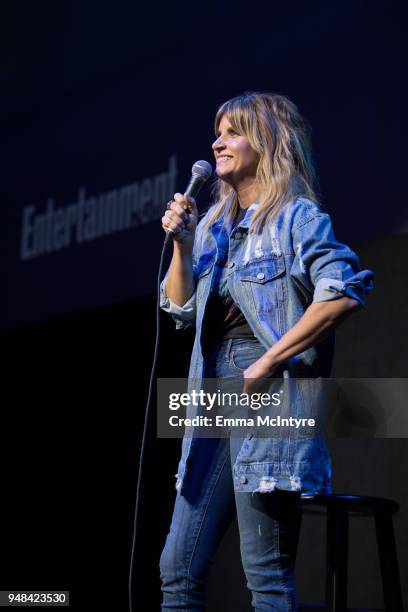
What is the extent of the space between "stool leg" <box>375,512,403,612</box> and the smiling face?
110cm

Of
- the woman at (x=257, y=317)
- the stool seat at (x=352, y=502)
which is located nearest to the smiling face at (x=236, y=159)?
the woman at (x=257, y=317)

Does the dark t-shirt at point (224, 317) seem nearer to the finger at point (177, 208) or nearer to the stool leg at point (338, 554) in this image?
the finger at point (177, 208)

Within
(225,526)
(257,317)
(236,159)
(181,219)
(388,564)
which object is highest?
(236,159)

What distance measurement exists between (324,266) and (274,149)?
1.09ft

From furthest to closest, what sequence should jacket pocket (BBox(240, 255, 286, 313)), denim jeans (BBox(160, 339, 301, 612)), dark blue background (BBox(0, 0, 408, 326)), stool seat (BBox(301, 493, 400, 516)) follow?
1. dark blue background (BBox(0, 0, 408, 326))
2. stool seat (BBox(301, 493, 400, 516))
3. jacket pocket (BBox(240, 255, 286, 313))
4. denim jeans (BBox(160, 339, 301, 612))

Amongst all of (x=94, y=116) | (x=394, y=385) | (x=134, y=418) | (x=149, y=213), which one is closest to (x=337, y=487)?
(x=394, y=385)

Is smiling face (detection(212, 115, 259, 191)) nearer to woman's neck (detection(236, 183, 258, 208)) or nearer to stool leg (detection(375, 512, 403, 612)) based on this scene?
woman's neck (detection(236, 183, 258, 208))

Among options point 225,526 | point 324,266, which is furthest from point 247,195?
point 225,526

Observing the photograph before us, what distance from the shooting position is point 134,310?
359 cm

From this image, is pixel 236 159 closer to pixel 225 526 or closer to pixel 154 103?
pixel 225 526

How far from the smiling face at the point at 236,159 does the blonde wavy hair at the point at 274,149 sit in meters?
0.01

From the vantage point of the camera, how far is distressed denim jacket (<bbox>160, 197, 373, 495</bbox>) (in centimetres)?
141

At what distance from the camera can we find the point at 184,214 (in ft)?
5.26

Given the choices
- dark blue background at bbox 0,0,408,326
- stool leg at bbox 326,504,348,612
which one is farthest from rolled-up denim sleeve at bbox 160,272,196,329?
dark blue background at bbox 0,0,408,326
